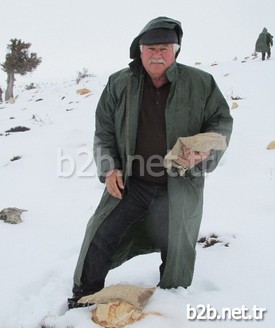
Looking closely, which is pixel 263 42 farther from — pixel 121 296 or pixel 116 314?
pixel 116 314

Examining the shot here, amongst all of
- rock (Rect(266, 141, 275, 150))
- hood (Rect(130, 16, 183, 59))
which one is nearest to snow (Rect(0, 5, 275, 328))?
rock (Rect(266, 141, 275, 150))

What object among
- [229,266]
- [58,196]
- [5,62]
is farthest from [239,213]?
[5,62]

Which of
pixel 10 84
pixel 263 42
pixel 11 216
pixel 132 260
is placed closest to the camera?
pixel 132 260

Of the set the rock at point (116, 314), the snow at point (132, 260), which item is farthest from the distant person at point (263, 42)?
the rock at point (116, 314)

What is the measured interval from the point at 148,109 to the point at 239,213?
107 inches

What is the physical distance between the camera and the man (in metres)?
2.70

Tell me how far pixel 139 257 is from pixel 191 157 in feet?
5.77

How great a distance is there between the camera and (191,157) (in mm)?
2545

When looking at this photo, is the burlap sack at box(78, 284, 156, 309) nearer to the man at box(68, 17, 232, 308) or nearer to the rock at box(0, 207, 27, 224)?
the man at box(68, 17, 232, 308)

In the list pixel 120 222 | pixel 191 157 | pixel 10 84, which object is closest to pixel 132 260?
pixel 120 222

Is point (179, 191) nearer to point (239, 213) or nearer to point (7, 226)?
point (239, 213)

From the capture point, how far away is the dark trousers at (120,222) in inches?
112

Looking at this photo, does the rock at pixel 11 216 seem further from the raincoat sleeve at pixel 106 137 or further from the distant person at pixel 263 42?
the distant person at pixel 263 42

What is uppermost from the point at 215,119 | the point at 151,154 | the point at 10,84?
the point at 10,84
